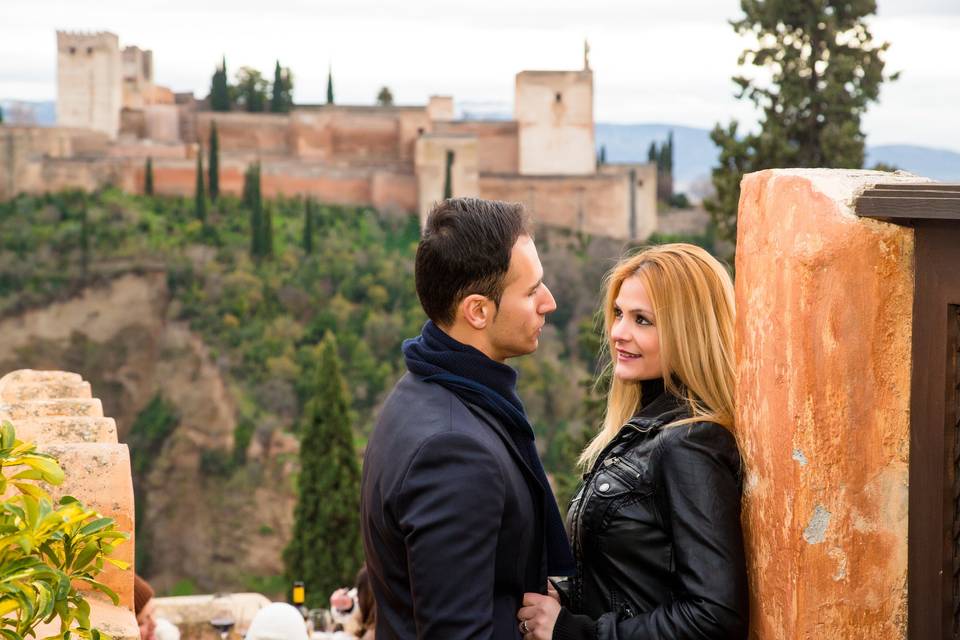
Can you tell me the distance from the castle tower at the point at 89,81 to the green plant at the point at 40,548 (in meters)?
33.9

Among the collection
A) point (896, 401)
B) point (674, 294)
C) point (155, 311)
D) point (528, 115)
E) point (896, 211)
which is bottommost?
point (155, 311)

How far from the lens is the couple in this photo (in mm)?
1634

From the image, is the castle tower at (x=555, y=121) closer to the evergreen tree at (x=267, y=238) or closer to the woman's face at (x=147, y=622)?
the evergreen tree at (x=267, y=238)

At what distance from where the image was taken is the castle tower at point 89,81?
34.1m

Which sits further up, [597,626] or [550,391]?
[597,626]

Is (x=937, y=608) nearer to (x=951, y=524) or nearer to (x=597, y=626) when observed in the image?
(x=951, y=524)

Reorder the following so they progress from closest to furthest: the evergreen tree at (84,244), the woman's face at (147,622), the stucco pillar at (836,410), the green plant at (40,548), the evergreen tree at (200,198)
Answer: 1. the green plant at (40,548)
2. the stucco pillar at (836,410)
3. the woman's face at (147,622)
4. the evergreen tree at (84,244)
5. the evergreen tree at (200,198)

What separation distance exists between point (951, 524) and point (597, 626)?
19.5 inches

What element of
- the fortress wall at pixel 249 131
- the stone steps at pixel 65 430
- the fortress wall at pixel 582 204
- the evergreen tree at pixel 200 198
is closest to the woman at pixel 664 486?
the stone steps at pixel 65 430

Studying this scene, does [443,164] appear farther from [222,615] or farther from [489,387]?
[489,387]

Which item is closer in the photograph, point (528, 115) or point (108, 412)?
point (108, 412)

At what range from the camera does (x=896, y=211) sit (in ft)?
5.50

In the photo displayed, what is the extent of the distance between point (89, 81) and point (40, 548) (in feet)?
113

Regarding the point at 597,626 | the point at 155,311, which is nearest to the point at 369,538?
the point at 597,626
